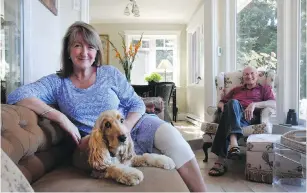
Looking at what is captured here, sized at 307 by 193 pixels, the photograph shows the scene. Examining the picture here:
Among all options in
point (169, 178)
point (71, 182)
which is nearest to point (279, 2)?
point (169, 178)

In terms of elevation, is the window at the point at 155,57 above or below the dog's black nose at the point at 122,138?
above

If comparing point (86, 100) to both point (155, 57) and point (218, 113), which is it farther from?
point (155, 57)

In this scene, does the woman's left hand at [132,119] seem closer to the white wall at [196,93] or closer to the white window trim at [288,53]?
the white window trim at [288,53]

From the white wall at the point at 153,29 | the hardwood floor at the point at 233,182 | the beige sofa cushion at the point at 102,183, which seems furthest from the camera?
the white wall at the point at 153,29

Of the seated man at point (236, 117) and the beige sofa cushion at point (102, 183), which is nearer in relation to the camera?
the beige sofa cushion at point (102, 183)

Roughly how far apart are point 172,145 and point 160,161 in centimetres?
12

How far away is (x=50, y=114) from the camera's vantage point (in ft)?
4.71

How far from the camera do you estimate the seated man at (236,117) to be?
9.77 feet

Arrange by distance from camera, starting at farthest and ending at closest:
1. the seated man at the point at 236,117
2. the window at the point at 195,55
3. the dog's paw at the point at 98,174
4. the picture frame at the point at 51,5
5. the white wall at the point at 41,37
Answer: the window at the point at 195,55
the seated man at the point at 236,117
the picture frame at the point at 51,5
the white wall at the point at 41,37
the dog's paw at the point at 98,174

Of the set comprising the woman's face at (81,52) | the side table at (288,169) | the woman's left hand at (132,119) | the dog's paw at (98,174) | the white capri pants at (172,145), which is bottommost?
the side table at (288,169)

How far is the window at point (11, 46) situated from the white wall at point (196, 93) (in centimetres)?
433

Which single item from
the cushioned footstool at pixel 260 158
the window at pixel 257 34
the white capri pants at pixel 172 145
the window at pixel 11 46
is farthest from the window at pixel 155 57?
the white capri pants at pixel 172 145

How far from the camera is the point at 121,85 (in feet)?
5.55

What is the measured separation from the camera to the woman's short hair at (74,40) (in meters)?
1.59
